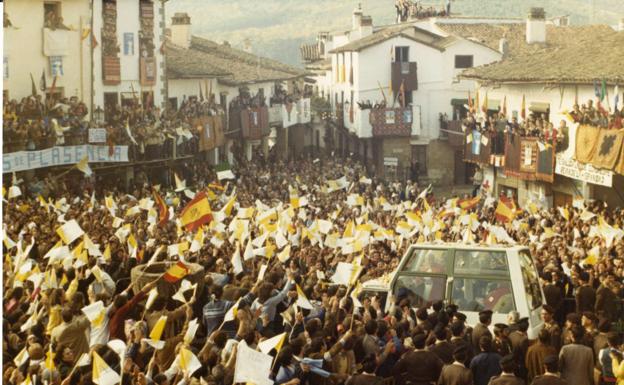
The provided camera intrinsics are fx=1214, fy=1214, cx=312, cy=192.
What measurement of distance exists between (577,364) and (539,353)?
429mm

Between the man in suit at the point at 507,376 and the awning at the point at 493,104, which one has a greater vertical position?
the awning at the point at 493,104

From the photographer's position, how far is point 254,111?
5647 centimetres

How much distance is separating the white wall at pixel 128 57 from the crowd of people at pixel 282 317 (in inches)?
771

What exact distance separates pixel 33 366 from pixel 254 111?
45637mm

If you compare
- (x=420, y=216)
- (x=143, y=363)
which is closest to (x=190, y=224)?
(x=420, y=216)

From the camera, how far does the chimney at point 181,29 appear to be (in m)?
59.9

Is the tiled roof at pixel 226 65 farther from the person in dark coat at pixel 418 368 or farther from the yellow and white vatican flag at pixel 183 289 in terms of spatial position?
the person in dark coat at pixel 418 368

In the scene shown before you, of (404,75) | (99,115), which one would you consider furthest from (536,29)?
(99,115)

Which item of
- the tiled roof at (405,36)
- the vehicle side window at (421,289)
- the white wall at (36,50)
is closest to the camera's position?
the vehicle side window at (421,289)

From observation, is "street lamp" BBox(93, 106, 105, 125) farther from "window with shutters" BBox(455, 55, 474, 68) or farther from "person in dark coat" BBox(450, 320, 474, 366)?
"person in dark coat" BBox(450, 320, 474, 366)

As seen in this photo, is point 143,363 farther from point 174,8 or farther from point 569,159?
point 174,8

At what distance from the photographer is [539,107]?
1547 inches

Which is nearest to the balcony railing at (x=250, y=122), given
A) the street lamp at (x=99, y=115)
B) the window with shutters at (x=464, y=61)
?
the window with shutters at (x=464, y=61)

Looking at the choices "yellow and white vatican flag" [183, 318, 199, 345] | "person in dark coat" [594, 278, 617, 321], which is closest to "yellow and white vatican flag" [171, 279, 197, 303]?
"yellow and white vatican flag" [183, 318, 199, 345]
